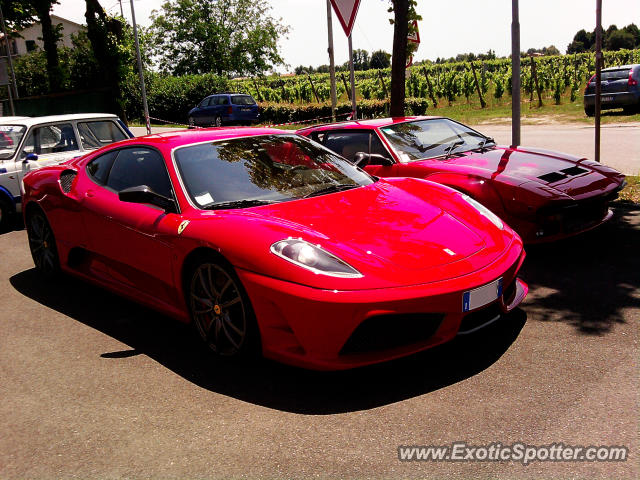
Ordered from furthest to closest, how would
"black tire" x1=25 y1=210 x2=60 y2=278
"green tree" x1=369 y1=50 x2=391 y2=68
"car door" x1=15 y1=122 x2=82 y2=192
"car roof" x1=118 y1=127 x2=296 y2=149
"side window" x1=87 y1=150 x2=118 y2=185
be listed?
"green tree" x1=369 y1=50 x2=391 y2=68
"car door" x1=15 y1=122 x2=82 y2=192
"black tire" x1=25 y1=210 x2=60 y2=278
"side window" x1=87 y1=150 x2=118 y2=185
"car roof" x1=118 y1=127 x2=296 y2=149

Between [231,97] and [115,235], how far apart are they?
25.7m

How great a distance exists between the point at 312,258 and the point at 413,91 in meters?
30.3

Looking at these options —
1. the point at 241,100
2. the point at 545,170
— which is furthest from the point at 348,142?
the point at 241,100

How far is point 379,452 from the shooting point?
10.2 feet

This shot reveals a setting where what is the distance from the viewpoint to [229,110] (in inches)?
1173

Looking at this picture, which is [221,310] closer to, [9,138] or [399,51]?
[9,138]

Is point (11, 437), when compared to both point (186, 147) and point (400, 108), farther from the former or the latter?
point (400, 108)

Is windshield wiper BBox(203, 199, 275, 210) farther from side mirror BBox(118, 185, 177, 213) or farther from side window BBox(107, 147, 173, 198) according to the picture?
side window BBox(107, 147, 173, 198)

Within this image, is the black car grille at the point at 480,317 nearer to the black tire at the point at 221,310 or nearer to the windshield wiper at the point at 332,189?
the black tire at the point at 221,310

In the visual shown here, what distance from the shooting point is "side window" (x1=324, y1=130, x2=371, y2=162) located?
7371 mm

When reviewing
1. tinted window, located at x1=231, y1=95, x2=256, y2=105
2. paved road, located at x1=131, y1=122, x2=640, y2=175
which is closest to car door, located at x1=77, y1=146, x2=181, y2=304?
paved road, located at x1=131, y1=122, x2=640, y2=175

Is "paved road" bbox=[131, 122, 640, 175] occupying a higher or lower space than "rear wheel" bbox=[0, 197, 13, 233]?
lower

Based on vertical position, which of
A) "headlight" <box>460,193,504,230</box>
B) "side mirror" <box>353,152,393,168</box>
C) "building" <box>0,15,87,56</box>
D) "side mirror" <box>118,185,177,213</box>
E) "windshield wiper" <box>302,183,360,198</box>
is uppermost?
"building" <box>0,15,87,56</box>

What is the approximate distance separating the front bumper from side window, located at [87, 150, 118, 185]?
227 cm
